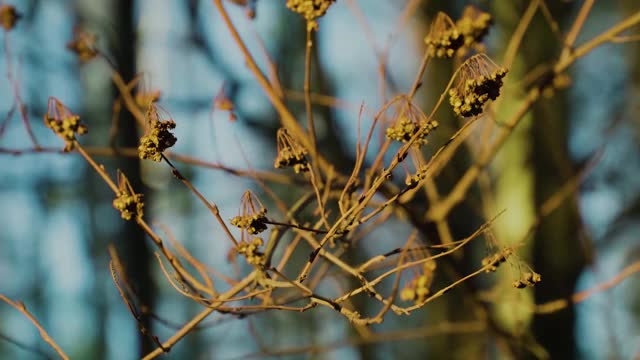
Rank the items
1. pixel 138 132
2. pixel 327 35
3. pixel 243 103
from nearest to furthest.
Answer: pixel 243 103, pixel 327 35, pixel 138 132

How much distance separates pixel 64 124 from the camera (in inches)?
25.9

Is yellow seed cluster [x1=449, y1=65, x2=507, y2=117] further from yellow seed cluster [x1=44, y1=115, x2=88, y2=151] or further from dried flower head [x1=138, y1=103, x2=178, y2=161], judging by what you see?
yellow seed cluster [x1=44, y1=115, x2=88, y2=151]

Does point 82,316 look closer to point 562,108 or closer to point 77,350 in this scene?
point 77,350

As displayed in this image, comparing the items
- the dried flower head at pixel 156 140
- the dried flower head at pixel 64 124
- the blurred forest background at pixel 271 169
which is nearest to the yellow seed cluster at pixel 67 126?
the dried flower head at pixel 64 124

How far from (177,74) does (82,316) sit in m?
0.64

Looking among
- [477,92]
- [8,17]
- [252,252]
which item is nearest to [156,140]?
[252,252]

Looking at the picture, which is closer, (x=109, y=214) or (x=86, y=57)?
(x=86, y=57)

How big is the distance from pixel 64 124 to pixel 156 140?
0.14 m

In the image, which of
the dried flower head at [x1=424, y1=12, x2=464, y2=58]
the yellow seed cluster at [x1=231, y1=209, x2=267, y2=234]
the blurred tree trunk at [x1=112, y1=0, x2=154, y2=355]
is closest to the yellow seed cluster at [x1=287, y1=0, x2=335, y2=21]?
the dried flower head at [x1=424, y1=12, x2=464, y2=58]

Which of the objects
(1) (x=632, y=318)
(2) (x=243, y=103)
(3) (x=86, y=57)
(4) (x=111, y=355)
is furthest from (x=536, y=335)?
(4) (x=111, y=355)

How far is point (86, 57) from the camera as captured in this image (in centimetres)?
104

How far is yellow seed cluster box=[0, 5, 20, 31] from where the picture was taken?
94 centimetres

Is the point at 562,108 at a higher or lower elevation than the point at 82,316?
higher

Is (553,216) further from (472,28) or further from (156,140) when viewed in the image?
(156,140)
